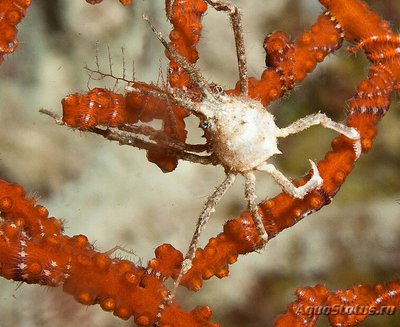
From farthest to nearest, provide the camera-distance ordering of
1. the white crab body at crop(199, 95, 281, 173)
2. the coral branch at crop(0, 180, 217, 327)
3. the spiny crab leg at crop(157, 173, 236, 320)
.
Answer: the white crab body at crop(199, 95, 281, 173) < the spiny crab leg at crop(157, 173, 236, 320) < the coral branch at crop(0, 180, 217, 327)

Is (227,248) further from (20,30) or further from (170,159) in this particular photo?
(20,30)

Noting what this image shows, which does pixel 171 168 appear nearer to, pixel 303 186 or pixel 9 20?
pixel 303 186

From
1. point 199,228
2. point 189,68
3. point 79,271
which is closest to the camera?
point 79,271

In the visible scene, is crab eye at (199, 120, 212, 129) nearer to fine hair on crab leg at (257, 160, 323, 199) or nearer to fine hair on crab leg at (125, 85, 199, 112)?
fine hair on crab leg at (125, 85, 199, 112)

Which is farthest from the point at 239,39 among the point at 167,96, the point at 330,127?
the point at 330,127

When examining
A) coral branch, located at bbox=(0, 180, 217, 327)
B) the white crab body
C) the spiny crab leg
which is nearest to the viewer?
coral branch, located at bbox=(0, 180, 217, 327)

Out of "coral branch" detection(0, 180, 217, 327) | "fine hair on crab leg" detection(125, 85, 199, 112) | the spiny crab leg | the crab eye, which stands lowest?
"coral branch" detection(0, 180, 217, 327)

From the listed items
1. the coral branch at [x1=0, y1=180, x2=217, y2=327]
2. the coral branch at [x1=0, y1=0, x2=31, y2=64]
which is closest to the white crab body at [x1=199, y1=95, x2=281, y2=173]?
the coral branch at [x1=0, y1=180, x2=217, y2=327]
